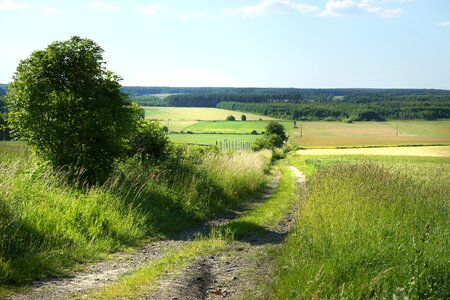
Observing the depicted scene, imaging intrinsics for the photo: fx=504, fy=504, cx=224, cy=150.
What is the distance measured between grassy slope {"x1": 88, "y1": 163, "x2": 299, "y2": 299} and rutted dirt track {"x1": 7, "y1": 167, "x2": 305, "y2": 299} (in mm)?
188

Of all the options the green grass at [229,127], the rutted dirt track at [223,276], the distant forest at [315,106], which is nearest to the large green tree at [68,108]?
the rutted dirt track at [223,276]

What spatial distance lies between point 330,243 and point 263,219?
7.10 meters

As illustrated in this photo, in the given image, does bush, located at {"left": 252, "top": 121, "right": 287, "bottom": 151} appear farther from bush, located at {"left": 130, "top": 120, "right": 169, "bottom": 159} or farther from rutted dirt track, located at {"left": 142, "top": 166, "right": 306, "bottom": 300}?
rutted dirt track, located at {"left": 142, "top": 166, "right": 306, "bottom": 300}

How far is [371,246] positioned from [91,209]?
607 centimetres

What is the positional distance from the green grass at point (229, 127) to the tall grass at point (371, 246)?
96188 millimetres

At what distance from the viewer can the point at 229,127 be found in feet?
391

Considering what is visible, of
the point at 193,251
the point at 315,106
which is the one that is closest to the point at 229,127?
the point at 315,106

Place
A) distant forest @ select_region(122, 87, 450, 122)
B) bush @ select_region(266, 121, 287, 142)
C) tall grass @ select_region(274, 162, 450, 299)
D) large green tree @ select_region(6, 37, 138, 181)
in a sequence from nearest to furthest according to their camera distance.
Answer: tall grass @ select_region(274, 162, 450, 299) < large green tree @ select_region(6, 37, 138, 181) < bush @ select_region(266, 121, 287, 142) < distant forest @ select_region(122, 87, 450, 122)

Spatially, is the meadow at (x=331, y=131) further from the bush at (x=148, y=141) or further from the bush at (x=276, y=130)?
the bush at (x=148, y=141)

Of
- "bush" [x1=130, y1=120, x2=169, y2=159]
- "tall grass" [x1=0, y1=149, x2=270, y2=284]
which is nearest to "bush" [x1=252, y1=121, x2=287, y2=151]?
"bush" [x1=130, y1=120, x2=169, y2=159]

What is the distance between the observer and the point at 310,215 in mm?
9859

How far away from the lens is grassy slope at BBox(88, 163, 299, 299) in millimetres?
6850

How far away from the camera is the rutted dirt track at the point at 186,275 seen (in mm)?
6899

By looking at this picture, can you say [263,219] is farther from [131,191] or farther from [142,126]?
[142,126]
